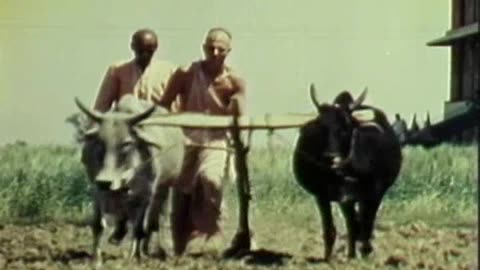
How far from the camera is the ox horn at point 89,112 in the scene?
7.98 metres

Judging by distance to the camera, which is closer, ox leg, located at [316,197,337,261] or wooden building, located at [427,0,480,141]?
wooden building, located at [427,0,480,141]

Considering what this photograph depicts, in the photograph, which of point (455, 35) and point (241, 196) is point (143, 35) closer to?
point (241, 196)

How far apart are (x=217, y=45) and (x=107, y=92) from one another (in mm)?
446

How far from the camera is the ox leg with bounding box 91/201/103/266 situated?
26.3ft

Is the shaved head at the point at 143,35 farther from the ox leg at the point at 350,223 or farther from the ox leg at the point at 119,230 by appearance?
the ox leg at the point at 350,223

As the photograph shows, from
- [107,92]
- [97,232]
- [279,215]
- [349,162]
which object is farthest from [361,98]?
[97,232]

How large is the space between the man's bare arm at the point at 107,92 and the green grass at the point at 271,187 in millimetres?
191

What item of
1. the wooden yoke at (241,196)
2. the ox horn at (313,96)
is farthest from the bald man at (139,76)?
the ox horn at (313,96)

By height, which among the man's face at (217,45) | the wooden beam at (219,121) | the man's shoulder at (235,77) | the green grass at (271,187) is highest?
the man's face at (217,45)

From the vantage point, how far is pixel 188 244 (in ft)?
26.6

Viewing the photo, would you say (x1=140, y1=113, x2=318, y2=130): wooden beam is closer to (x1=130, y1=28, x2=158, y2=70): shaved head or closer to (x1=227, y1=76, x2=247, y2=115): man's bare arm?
(x1=227, y1=76, x2=247, y2=115): man's bare arm

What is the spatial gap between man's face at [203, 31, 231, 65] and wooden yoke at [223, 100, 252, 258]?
0.19 m

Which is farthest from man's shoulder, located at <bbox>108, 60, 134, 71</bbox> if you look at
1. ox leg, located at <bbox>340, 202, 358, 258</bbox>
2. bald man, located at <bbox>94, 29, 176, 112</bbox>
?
ox leg, located at <bbox>340, 202, 358, 258</bbox>

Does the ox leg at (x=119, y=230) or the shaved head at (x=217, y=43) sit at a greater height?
the shaved head at (x=217, y=43)
